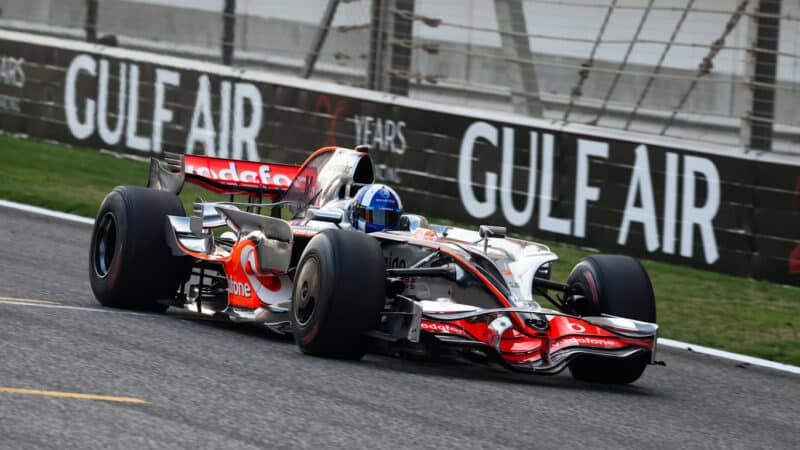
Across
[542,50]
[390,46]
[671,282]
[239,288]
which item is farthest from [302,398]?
[390,46]

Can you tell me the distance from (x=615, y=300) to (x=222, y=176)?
3038 mm

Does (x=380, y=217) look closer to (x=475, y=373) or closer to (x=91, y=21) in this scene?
(x=475, y=373)

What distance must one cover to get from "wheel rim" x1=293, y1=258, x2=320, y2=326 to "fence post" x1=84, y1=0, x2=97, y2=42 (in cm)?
1118

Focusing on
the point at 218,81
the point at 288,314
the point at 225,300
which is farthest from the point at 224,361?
the point at 218,81

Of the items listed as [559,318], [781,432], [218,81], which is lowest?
[781,432]

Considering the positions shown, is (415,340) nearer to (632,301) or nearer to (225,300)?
(632,301)

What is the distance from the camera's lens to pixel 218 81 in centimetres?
1700

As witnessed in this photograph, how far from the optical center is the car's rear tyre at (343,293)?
7.42m

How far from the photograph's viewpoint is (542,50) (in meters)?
14.4

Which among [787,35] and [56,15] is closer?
[787,35]

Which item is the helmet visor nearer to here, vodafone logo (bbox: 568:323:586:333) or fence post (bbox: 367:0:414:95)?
vodafone logo (bbox: 568:323:586:333)

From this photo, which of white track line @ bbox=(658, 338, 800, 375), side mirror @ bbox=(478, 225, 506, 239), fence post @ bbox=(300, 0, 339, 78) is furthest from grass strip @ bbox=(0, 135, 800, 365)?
side mirror @ bbox=(478, 225, 506, 239)

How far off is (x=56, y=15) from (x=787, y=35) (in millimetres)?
9987

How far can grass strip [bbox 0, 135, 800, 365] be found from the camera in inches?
413
